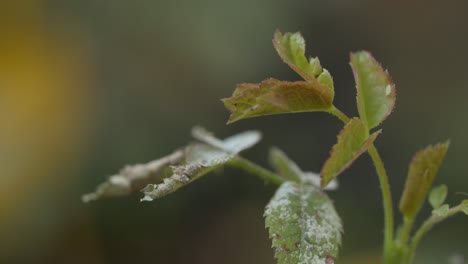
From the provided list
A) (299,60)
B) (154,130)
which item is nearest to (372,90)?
(299,60)

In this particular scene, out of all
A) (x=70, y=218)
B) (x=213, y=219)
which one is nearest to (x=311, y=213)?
(x=70, y=218)

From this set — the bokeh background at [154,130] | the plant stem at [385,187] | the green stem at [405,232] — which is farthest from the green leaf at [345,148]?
the bokeh background at [154,130]

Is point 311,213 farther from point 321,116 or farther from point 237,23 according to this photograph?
point 321,116

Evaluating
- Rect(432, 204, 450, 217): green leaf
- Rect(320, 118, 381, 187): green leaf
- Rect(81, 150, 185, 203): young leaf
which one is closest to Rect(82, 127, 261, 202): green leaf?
Rect(81, 150, 185, 203): young leaf

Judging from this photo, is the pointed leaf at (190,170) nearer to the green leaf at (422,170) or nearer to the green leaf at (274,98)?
the green leaf at (274,98)

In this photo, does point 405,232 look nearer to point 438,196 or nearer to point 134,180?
point 438,196
